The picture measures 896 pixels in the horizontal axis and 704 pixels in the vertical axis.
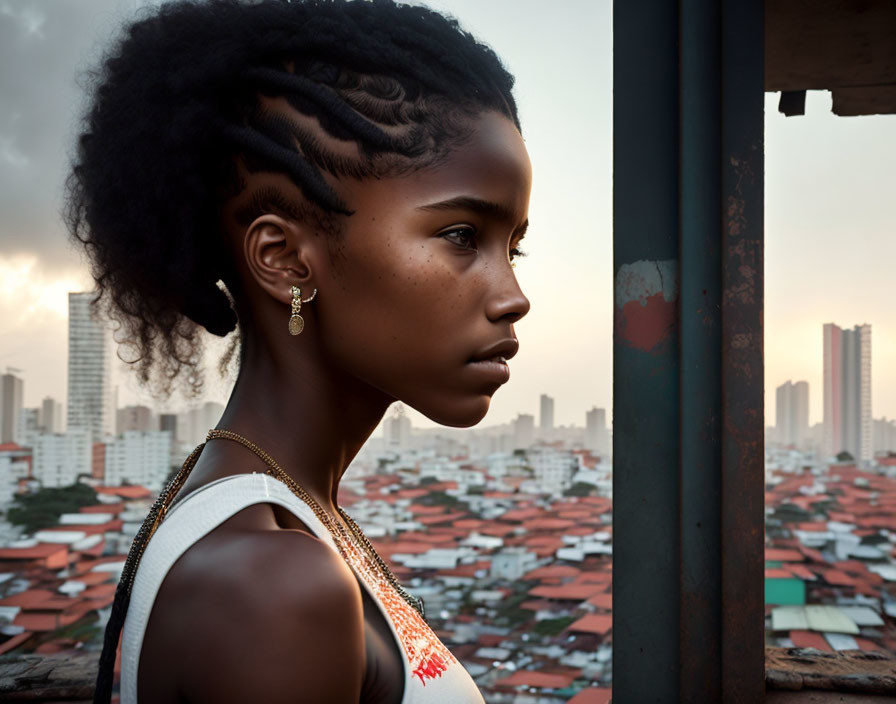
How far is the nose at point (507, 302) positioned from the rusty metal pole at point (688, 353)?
0.70 meters

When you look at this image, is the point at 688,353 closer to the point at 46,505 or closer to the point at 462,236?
the point at 462,236

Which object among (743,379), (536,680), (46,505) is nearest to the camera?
(743,379)

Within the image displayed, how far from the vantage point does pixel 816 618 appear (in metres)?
6.88

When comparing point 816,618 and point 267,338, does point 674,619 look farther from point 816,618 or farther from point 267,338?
point 816,618

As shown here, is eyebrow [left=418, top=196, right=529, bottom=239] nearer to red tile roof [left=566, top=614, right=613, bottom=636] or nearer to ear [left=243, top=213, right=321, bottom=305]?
ear [left=243, top=213, right=321, bottom=305]

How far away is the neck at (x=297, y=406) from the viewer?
91cm

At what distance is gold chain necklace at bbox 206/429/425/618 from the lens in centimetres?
88

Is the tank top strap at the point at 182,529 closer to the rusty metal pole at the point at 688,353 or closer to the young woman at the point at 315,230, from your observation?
the young woman at the point at 315,230

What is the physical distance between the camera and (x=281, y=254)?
0.86 meters

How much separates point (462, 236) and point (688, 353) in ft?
2.55

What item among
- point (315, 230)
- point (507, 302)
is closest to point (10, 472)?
point (315, 230)

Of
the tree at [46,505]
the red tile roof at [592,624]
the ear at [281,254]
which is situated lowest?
the red tile roof at [592,624]

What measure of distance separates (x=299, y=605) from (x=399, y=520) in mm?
9323

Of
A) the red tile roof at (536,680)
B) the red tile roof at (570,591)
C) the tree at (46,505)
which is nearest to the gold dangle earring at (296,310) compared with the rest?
the red tile roof at (536,680)
